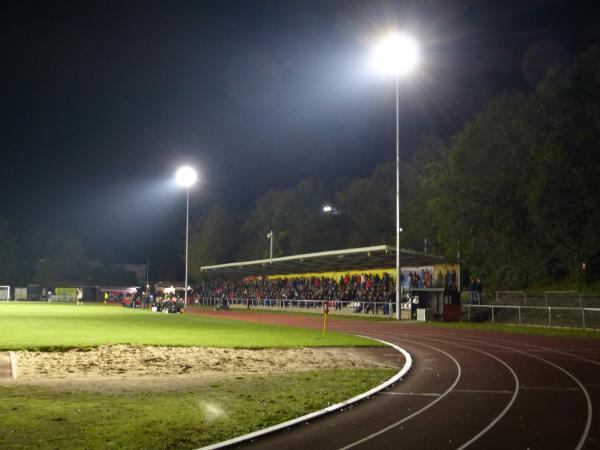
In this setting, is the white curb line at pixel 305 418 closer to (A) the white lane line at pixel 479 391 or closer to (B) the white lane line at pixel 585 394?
(A) the white lane line at pixel 479 391

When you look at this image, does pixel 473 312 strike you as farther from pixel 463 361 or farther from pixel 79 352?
pixel 79 352

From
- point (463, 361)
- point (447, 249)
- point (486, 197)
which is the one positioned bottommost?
point (463, 361)

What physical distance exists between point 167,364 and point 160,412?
18.3 ft

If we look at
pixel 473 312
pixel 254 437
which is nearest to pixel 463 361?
pixel 254 437

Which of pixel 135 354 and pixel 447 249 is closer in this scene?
pixel 135 354

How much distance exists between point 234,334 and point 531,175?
79.3 ft

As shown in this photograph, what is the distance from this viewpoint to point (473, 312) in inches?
1282

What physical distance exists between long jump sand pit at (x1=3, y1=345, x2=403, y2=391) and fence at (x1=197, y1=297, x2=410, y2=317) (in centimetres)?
1988

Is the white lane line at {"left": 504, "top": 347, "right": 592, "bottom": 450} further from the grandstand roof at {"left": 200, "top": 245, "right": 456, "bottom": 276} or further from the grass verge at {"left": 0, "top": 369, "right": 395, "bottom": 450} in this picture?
the grandstand roof at {"left": 200, "top": 245, "right": 456, "bottom": 276}

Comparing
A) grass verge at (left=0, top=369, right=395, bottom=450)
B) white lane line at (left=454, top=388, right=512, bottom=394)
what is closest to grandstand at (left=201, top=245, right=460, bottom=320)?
white lane line at (left=454, top=388, right=512, bottom=394)

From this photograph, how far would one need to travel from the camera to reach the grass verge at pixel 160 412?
6.82 metres

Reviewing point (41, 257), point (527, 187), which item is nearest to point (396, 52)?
point (527, 187)

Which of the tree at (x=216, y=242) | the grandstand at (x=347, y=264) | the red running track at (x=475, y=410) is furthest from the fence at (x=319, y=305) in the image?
Result: the tree at (x=216, y=242)

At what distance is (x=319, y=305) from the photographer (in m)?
45.6
